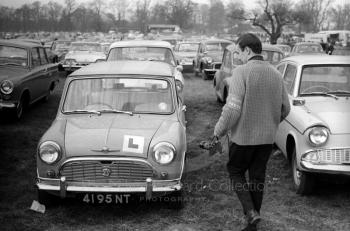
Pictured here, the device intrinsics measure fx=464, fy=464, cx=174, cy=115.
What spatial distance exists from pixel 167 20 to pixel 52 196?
173 ft

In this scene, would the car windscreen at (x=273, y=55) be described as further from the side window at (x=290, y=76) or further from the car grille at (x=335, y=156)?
the car grille at (x=335, y=156)

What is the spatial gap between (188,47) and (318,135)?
54.4ft

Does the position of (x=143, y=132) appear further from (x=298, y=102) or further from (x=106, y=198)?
(x=298, y=102)

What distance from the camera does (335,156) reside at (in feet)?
15.5

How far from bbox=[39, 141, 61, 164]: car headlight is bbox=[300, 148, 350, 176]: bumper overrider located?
249 centimetres

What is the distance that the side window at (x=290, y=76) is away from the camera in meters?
6.25

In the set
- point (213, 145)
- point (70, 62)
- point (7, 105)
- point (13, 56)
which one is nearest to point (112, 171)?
point (213, 145)

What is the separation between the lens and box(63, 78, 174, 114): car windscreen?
208 inches

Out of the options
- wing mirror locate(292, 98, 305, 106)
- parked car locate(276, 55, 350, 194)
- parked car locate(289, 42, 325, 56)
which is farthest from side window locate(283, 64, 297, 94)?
parked car locate(289, 42, 325, 56)

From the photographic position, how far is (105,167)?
4395mm

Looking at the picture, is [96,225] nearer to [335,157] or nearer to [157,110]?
[157,110]

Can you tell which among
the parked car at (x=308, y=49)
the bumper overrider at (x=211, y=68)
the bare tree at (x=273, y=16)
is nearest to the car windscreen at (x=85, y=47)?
the bumper overrider at (x=211, y=68)

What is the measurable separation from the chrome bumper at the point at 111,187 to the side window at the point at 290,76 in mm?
2611

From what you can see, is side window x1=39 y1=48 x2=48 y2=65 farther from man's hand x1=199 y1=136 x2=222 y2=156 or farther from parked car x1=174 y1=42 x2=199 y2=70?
parked car x1=174 y1=42 x2=199 y2=70
